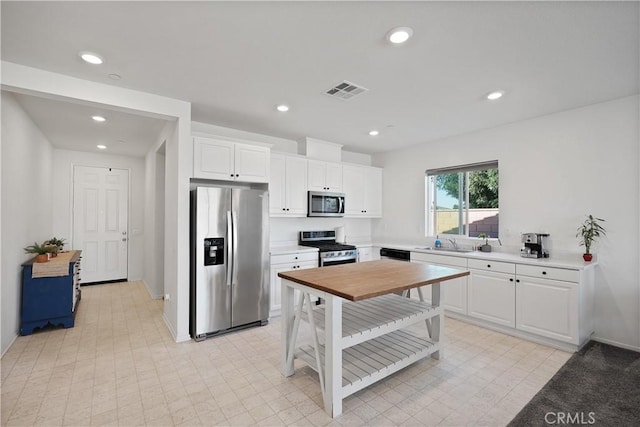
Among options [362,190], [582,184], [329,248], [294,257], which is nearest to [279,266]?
[294,257]

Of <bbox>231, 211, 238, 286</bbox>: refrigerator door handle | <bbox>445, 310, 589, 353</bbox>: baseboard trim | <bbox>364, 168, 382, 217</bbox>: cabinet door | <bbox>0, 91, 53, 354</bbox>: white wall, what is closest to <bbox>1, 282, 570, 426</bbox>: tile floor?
<bbox>445, 310, 589, 353</bbox>: baseboard trim

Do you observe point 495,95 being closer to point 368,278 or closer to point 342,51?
point 342,51

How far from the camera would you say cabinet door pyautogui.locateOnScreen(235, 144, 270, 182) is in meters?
3.63

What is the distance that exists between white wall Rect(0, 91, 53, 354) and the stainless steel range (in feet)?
11.1

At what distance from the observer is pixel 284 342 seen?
8.14 feet

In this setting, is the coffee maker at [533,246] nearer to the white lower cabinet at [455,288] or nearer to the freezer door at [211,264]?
the white lower cabinet at [455,288]

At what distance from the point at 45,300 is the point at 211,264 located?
202cm

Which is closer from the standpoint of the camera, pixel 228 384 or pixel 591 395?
pixel 591 395

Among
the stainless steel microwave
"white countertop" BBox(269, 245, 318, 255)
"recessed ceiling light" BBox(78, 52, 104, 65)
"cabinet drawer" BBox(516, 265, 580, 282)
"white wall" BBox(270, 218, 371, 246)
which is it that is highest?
"recessed ceiling light" BBox(78, 52, 104, 65)

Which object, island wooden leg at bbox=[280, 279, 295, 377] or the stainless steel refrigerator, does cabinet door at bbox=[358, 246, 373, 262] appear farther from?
island wooden leg at bbox=[280, 279, 295, 377]

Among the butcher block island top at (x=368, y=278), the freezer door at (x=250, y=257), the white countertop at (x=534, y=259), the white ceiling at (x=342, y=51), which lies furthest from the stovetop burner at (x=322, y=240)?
the white ceiling at (x=342, y=51)

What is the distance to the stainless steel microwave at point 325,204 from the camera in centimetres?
450

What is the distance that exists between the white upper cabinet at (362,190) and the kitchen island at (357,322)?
2.24 meters

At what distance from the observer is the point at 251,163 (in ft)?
12.2
